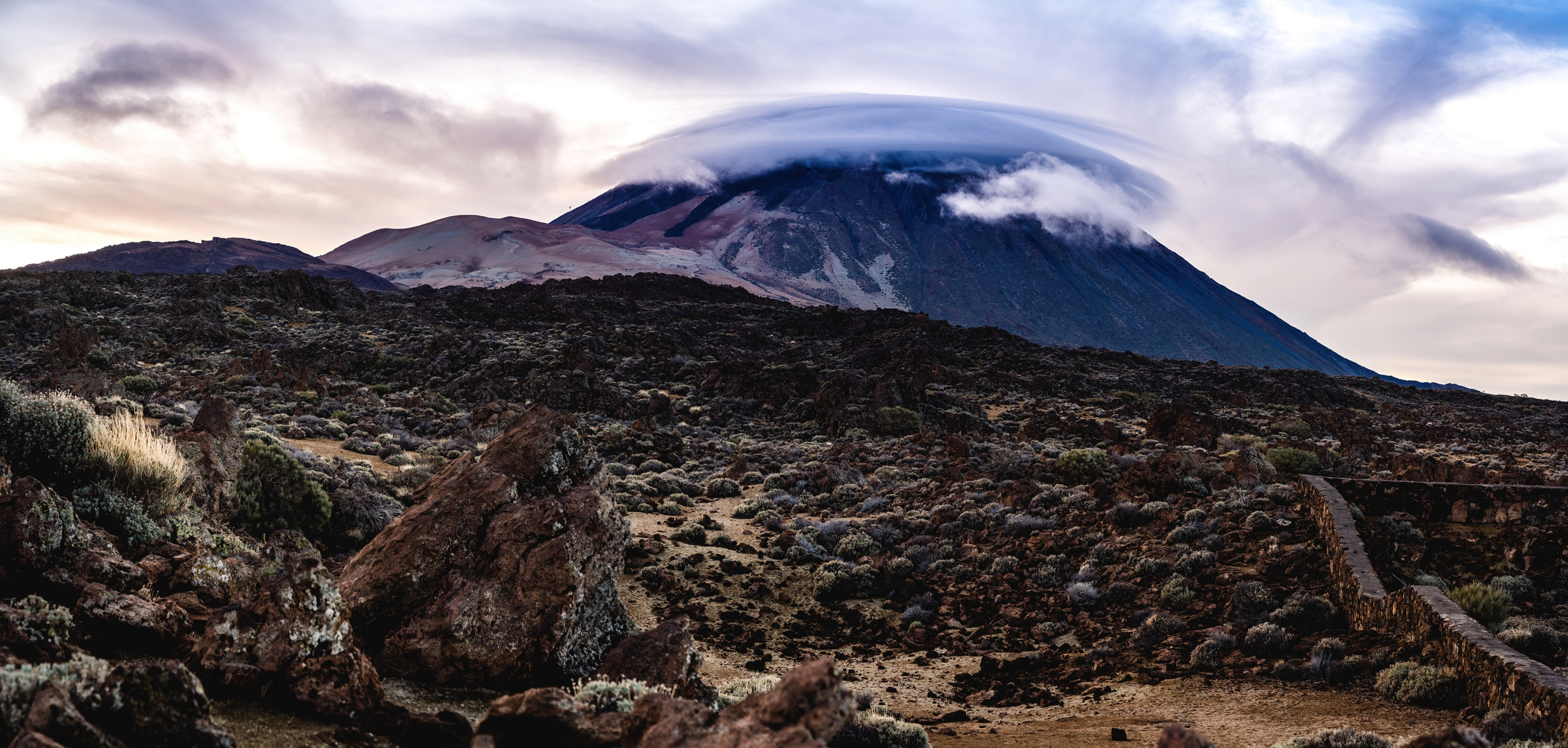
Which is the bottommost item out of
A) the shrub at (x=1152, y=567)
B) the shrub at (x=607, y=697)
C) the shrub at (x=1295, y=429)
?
the shrub at (x=1152, y=567)

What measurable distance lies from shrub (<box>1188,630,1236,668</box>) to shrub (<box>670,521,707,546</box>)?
9.06m

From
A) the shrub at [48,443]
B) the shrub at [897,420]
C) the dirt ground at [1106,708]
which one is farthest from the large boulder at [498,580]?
the shrub at [897,420]

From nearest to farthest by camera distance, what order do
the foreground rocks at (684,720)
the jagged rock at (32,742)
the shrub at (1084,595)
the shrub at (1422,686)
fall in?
the jagged rock at (32,742) < the foreground rocks at (684,720) < the shrub at (1422,686) < the shrub at (1084,595)

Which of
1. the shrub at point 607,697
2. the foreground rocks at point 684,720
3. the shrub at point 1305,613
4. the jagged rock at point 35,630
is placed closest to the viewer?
the foreground rocks at point 684,720

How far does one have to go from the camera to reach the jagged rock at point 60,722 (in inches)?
123

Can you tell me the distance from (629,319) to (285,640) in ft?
186

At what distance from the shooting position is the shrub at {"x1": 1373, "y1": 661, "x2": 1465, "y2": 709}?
7363 mm

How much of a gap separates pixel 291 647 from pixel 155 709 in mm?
1110

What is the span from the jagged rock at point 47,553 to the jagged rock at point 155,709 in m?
1.95

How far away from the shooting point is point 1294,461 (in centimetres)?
2180

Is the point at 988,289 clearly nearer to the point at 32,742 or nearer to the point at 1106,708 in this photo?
the point at 1106,708

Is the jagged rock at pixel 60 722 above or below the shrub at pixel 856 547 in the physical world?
above

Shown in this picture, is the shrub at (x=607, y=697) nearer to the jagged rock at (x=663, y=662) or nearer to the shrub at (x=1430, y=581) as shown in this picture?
the jagged rock at (x=663, y=662)

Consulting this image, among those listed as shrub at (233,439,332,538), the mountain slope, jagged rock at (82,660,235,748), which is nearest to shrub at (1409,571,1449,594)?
jagged rock at (82,660,235,748)
